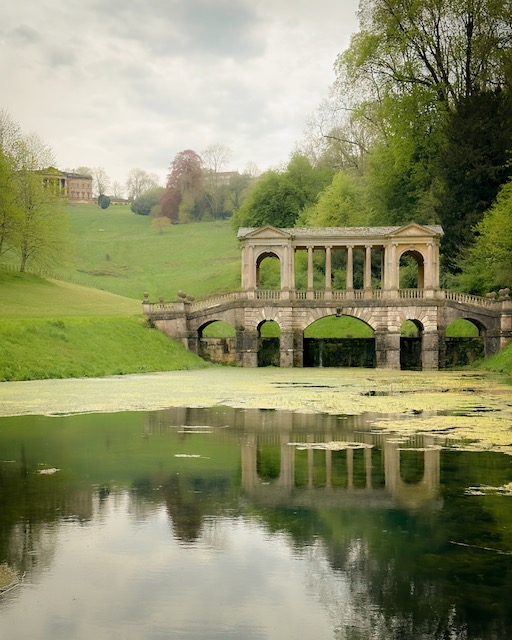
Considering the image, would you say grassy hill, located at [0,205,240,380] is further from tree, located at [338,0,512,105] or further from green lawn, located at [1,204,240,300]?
tree, located at [338,0,512,105]

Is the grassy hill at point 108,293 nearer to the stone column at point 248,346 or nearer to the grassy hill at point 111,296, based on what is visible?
the grassy hill at point 111,296

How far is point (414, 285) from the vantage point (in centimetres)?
7719

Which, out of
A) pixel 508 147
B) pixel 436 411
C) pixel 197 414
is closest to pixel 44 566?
pixel 197 414

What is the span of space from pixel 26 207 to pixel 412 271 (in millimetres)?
36717

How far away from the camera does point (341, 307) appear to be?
6575 cm

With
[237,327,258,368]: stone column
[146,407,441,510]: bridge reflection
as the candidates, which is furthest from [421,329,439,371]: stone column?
[146,407,441,510]: bridge reflection

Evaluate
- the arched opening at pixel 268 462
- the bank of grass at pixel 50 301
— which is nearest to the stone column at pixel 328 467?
the arched opening at pixel 268 462

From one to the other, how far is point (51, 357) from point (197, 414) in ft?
66.0

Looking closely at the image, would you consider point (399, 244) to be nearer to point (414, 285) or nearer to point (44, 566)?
point (414, 285)

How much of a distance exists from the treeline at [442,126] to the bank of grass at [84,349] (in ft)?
76.0

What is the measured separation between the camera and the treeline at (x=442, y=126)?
67.1 meters

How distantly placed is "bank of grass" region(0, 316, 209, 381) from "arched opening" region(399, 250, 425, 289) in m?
19.9

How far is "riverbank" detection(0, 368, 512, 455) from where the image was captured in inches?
1028

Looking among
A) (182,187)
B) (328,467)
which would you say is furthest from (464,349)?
(182,187)
